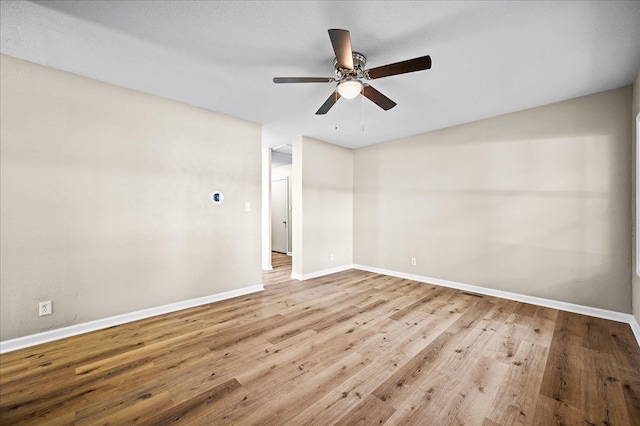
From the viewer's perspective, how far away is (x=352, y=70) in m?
2.04

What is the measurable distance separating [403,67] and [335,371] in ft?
7.72

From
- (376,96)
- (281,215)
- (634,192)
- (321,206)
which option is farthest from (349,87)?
(281,215)

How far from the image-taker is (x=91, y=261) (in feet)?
8.48

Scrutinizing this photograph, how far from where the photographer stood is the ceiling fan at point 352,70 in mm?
1709

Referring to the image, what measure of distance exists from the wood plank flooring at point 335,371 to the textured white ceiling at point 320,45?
8.47 feet

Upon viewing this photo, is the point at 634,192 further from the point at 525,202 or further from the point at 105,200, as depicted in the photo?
the point at 105,200

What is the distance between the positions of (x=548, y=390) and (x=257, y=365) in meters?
2.07

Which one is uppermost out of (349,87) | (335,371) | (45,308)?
(349,87)

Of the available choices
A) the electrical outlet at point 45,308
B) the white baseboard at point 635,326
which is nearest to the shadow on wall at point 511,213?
the white baseboard at point 635,326

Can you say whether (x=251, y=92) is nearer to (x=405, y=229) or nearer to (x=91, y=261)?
(x=91, y=261)

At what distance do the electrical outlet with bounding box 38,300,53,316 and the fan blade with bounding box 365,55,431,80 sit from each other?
139 inches

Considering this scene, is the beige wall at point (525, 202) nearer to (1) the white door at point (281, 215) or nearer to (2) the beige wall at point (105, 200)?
(2) the beige wall at point (105, 200)

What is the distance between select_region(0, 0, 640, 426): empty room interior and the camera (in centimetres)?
172

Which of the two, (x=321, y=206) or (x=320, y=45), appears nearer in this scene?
(x=320, y=45)
